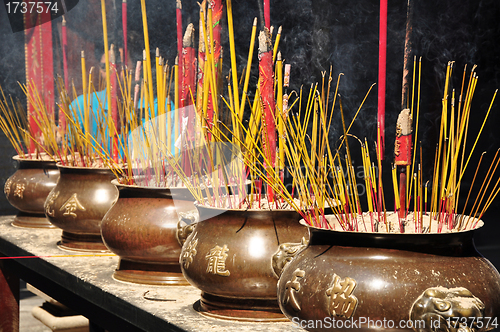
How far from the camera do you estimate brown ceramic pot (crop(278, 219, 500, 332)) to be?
2.53 ft

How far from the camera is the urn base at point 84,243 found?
6.03 ft

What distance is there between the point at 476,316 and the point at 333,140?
904mm

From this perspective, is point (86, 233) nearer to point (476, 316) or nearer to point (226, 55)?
point (226, 55)

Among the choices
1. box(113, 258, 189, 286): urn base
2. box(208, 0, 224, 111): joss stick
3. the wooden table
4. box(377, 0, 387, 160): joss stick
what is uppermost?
box(208, 0, 224, 111): joss stick

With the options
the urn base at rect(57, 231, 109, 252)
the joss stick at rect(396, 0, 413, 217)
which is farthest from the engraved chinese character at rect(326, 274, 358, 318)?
the urn base at rect(57, 231, 109, 252)

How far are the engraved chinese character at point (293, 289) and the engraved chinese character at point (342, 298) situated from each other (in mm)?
58

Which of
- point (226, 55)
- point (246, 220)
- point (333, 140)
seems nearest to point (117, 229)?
point (246, 220)

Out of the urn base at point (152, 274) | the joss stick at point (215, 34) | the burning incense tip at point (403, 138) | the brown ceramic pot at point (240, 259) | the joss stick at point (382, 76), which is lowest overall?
the urn base at point (152, 274)

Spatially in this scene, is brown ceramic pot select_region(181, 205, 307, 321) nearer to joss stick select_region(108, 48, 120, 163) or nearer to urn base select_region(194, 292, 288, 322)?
urn base select_region(194, 292, 288, 322)

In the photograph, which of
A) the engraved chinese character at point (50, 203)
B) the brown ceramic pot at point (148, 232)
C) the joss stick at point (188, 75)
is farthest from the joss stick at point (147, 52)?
the engraved chinese character at point (50, 203)

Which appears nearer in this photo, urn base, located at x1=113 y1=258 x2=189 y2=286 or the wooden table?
the wooden table

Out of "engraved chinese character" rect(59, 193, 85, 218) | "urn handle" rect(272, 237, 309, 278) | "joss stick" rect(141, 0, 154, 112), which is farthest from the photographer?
"engraved chinese character" rect(59, 193, 85, 218)

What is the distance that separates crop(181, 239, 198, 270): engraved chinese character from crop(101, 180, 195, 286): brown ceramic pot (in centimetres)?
22

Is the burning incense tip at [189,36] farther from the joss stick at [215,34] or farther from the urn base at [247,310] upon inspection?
the urn base at [247,310]
